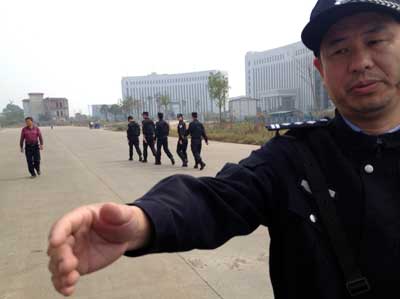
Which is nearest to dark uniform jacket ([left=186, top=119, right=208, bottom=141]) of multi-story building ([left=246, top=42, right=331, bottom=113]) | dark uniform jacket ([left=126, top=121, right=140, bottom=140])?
dark uniform jacket ([left=126, top=121, right=140, bottom=140])

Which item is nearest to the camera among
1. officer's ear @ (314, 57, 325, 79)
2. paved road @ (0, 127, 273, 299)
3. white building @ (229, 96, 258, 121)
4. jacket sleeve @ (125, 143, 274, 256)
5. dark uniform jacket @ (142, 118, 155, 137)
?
jacket sleeve @ (125, 143, 274, 256)

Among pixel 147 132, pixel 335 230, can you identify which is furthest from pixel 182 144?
pixel 335 230

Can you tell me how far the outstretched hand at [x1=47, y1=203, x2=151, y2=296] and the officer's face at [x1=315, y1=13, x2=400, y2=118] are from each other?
0.75 m

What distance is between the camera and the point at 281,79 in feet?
292

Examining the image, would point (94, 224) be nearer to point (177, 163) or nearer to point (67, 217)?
point (67, 217)

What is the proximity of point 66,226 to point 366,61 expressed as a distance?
963 millimetres

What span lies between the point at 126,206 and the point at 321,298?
0.60 metres

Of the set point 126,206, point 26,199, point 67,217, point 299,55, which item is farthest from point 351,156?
point 299,55

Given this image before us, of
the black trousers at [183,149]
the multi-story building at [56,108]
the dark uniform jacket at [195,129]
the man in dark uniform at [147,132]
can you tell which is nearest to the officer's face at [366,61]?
the dark uniform jacket at [195,129]

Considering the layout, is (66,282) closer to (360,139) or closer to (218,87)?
(360,139)

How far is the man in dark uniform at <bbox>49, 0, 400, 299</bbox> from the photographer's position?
1.08 meters

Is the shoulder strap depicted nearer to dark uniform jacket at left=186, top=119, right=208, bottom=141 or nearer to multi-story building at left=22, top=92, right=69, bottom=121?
dark uniform jacket at left=186, top=119, right=208, bottom=141

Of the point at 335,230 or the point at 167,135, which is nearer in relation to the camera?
the point at 335,230

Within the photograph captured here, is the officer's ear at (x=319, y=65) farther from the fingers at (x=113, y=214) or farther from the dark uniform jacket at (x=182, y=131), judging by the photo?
the dark uniform jacket at (x=182, y=131)
